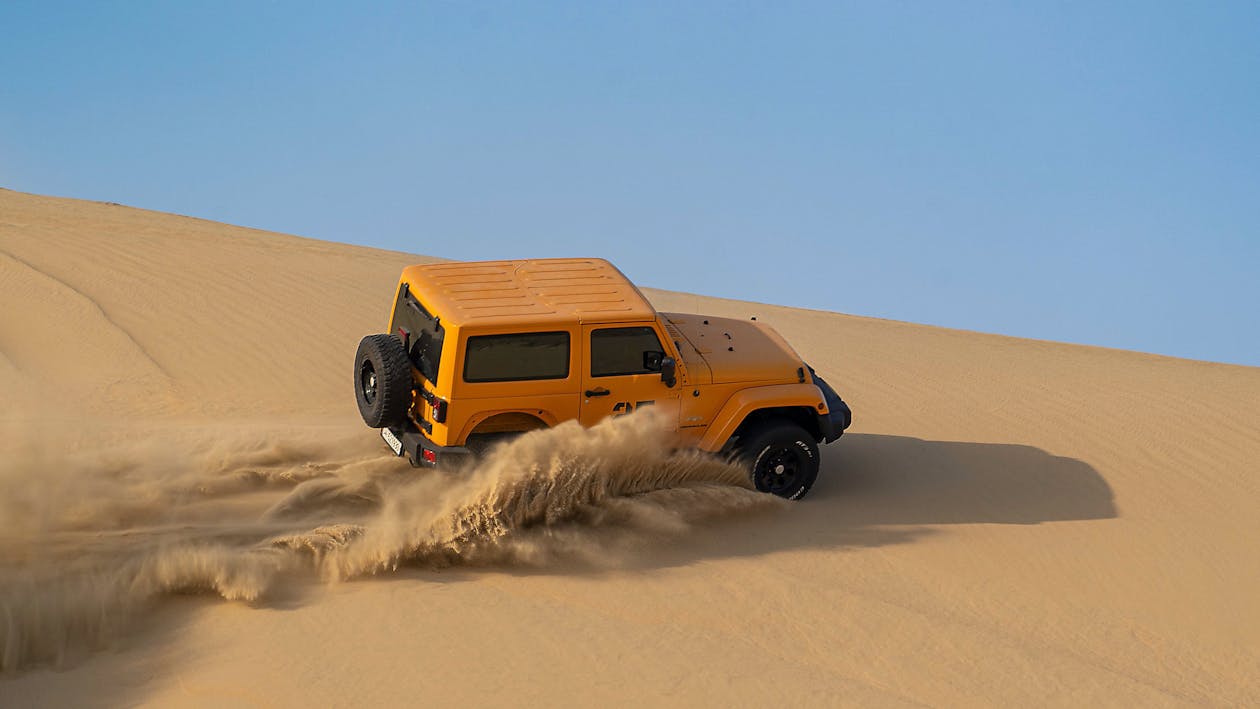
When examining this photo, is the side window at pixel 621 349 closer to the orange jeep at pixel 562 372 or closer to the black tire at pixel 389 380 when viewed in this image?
the orange jeep at pixel 562 372

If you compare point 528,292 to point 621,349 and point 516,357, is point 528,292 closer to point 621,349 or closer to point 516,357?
point 516,357

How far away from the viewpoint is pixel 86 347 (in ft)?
42.6

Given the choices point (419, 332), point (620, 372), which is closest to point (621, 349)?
point (620, 372)

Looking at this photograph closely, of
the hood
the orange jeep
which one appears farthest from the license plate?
the hood

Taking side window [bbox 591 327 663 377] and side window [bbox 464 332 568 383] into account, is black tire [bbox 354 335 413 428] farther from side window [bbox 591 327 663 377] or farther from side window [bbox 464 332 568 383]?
side window [bbox 591 327 663 377]

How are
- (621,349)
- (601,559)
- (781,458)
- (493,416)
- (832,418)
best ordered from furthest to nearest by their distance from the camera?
(832,418)
(781,458)
(621,349)
(493,416)
(601,559)

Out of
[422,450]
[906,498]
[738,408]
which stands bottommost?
[906,498]

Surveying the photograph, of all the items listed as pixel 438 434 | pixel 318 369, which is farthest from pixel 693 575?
pixel 318 369

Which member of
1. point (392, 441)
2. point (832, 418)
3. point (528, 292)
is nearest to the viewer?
point (528, 292)

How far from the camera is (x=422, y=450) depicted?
28.1ft

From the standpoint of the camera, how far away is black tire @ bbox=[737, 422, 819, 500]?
9.19 m

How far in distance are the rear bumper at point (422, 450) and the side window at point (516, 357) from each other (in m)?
0.50

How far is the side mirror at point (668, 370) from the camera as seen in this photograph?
28.7ft

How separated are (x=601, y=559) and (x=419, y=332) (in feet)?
6.64
